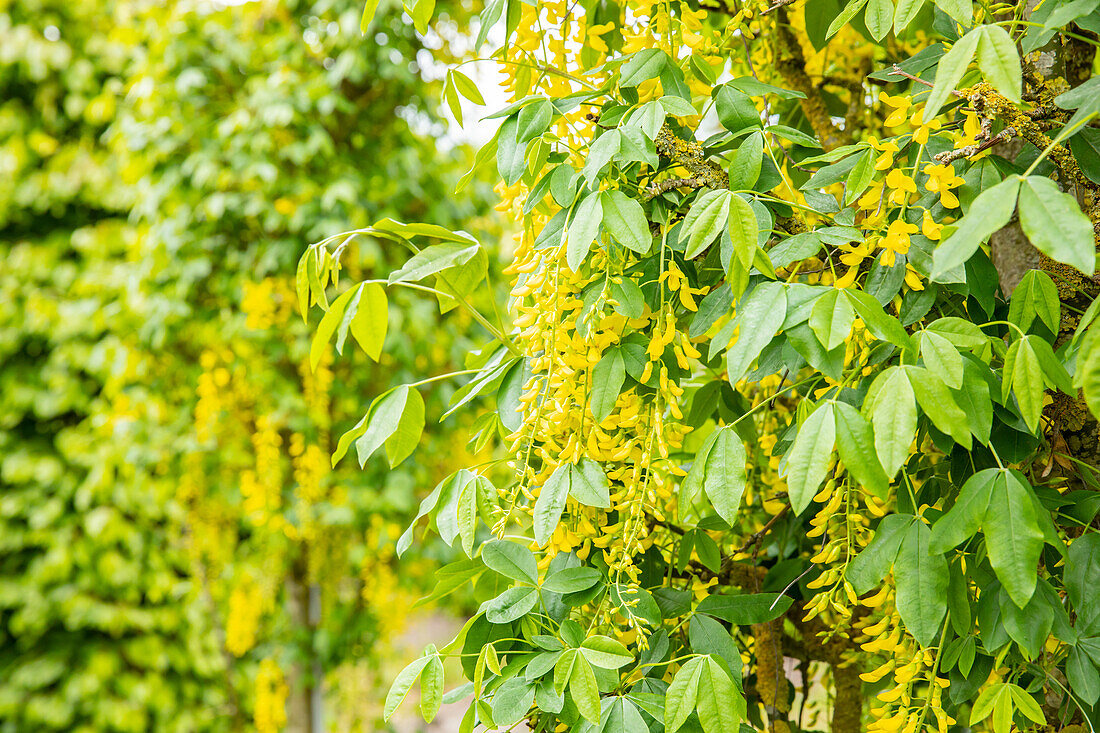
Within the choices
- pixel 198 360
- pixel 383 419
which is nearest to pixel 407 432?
pixel 383 419

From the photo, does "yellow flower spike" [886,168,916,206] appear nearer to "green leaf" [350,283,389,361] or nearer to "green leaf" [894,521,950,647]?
"green leaf" [894,521,950,647]

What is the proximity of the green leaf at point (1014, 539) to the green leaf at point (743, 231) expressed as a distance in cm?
19

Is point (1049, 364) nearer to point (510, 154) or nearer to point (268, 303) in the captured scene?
point (510, 154)

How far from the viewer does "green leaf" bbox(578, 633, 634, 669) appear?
47 cm

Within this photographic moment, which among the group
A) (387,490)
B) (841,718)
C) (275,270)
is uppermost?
(275,270)

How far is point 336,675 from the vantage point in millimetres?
1905

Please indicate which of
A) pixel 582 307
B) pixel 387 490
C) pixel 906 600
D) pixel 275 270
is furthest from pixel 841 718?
pixel 275 270

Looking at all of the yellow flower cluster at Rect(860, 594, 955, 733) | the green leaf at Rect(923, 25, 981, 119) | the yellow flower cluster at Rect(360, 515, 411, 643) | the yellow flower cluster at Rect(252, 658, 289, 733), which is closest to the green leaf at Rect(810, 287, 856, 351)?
the green leaf at Rect(923, 25, 981, 119)

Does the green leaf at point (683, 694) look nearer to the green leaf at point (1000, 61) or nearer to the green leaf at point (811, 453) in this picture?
the green leaf at point (811, 453)

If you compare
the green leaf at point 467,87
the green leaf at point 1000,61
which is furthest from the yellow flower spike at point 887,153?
the green leaf at point 467,87

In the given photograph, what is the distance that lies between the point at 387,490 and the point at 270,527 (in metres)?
0.27

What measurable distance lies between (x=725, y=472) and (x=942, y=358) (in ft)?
0.46

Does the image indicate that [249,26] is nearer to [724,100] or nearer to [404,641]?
[724,100]

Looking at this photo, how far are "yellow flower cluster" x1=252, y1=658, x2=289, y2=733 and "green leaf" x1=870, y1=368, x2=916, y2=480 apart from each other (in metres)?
1.74
